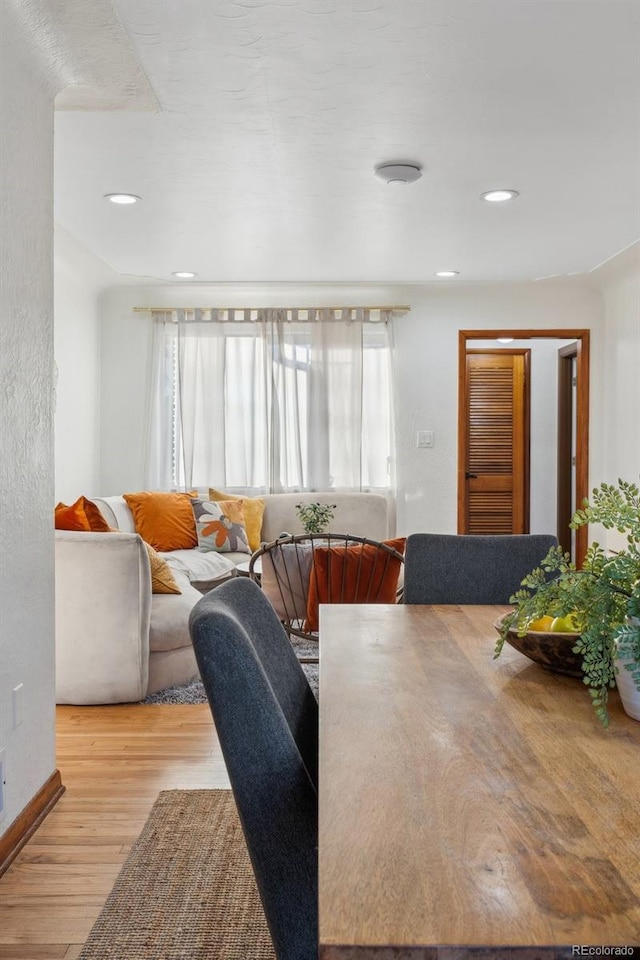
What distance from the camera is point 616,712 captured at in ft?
4.11

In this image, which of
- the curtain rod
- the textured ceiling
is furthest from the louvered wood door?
the textured ceiling

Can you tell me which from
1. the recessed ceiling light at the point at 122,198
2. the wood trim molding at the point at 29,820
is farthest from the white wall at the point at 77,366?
the wood trim molding at the point at 29,820

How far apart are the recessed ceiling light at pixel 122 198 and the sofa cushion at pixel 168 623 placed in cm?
200

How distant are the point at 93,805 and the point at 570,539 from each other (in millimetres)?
6289

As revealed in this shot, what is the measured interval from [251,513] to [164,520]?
69cm

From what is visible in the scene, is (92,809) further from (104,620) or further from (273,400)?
(273,400)

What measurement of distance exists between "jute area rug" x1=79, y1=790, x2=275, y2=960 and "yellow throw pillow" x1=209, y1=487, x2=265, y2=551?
3428 millimetres

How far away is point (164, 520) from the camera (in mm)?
5688

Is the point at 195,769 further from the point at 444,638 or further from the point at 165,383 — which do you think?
the point at 165,383

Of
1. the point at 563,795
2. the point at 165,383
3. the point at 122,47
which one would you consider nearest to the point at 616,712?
the point at 563,795

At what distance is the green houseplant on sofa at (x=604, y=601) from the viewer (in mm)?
1117

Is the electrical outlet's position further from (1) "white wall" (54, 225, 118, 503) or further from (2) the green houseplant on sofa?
(1) "white wall" (54, 225, 118, 503)

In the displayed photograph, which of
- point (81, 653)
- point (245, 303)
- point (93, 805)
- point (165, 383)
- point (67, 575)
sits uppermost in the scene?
point (245, 303)

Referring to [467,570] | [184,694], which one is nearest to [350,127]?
[467,570]
